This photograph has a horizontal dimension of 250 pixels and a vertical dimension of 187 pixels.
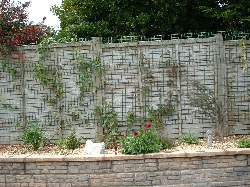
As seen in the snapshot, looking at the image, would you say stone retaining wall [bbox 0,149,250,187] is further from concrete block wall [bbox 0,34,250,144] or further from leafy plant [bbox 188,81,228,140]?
concrete block wall [bbox 0,34,250,144]

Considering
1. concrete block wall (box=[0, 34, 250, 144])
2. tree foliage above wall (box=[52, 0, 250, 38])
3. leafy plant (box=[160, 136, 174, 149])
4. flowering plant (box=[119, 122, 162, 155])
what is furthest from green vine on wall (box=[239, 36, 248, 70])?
tree foliage above wall (box=[52, 0, 250, 38])

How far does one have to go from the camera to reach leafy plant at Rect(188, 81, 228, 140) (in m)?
6.32

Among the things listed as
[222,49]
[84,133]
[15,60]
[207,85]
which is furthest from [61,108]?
[222,49]

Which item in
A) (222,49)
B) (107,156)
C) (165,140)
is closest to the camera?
(107,156)

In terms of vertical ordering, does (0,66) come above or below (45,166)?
above

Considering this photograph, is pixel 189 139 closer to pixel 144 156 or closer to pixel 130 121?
pixel 130 121

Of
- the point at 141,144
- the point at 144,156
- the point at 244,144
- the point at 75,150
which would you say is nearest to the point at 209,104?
the point at 244,144

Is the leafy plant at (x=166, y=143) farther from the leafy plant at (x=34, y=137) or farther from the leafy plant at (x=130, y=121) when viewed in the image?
the leafy plant at (x=34, y=137)

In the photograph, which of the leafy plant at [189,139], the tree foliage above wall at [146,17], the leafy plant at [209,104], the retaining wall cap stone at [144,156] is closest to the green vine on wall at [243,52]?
the leafy plant at [209,104]

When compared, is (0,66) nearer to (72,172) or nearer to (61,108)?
(61,108)

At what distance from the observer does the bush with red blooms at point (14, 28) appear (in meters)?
6.77

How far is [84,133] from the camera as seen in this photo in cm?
684

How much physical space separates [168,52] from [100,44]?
137 centimetres

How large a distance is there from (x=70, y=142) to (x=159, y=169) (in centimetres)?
194
